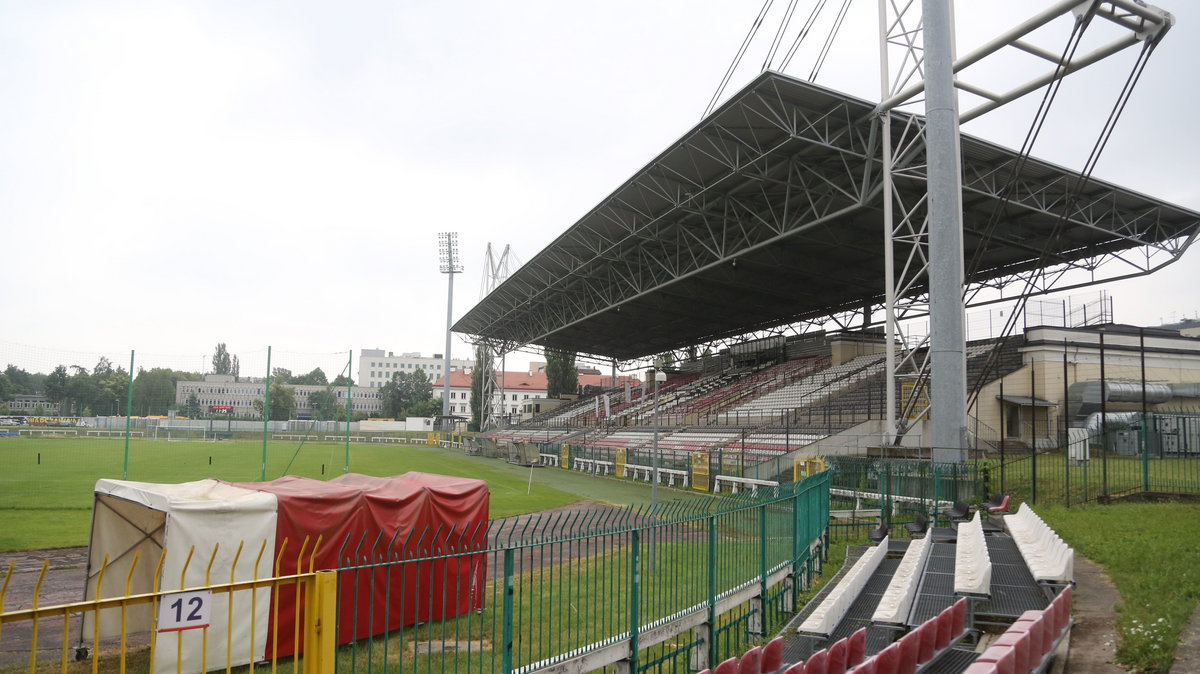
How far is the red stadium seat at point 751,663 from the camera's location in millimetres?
5429

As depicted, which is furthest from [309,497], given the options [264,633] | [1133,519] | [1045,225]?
[1045,225]

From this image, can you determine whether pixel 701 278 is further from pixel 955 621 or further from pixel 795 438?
pixel 955 621

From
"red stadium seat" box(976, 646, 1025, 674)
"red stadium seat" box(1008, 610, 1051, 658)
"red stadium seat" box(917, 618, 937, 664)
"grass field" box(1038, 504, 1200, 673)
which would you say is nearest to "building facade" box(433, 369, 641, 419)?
"grass field" box(1038, 504, 1200, 673)

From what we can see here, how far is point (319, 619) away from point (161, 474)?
78.4ft

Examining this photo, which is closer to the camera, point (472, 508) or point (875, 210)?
point (472, 508)

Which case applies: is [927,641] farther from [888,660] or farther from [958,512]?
[958,512]

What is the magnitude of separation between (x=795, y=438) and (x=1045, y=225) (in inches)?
515

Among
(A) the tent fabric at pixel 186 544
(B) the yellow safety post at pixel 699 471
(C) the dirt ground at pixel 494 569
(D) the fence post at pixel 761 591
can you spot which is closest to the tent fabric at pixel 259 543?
(A) the tent fabric at pixel 186 544

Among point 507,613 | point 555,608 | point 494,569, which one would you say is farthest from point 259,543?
point 555,608

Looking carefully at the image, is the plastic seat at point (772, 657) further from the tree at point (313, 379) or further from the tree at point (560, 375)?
the tree at point (560, 375)

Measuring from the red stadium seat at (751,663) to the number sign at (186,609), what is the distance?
3565 millimetres

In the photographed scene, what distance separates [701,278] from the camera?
1519 inches

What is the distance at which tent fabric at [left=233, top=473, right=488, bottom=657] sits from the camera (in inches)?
306

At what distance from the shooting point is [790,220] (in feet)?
102
